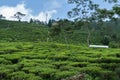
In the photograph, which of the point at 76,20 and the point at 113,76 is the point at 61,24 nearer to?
the point at 76,20

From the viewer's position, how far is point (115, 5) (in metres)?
19.1

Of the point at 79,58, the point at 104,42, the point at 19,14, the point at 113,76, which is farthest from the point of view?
the point at 19,14

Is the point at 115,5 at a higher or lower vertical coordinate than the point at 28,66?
higher

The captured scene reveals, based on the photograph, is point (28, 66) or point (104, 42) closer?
point (28, 66)

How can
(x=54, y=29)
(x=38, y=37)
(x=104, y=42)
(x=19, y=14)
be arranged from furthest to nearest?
(x=19, y=14) → (x=38, y=37) → (x=104, y=42) → (x=54, y=29)

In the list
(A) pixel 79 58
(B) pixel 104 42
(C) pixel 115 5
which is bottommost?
(B) pixel 104 42

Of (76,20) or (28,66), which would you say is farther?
(76,20)

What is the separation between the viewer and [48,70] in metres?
16.5

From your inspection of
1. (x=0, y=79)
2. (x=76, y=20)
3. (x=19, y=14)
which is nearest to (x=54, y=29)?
(x=76, y=20)

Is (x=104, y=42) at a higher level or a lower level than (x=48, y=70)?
lower

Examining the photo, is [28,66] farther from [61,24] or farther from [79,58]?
[61,24]

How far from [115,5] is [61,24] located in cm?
3953

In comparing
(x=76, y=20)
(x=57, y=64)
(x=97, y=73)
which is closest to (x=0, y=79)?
(x=57, y=64)

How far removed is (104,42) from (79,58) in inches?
2253
